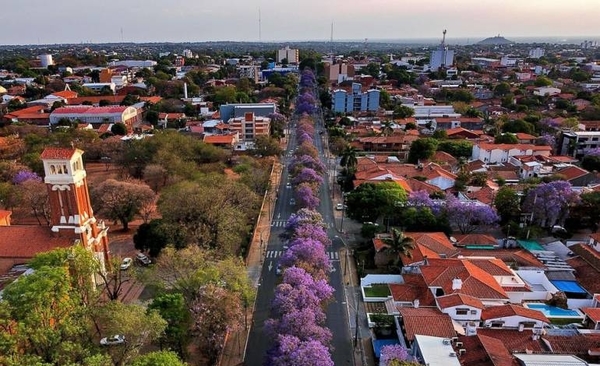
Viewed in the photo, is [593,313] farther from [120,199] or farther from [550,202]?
[120,199]

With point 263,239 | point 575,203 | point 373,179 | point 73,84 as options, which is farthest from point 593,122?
point 73,84

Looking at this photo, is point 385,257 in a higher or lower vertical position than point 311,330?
lower

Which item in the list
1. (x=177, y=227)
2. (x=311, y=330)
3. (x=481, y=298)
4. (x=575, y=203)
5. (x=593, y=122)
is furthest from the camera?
(x=593, y=122)

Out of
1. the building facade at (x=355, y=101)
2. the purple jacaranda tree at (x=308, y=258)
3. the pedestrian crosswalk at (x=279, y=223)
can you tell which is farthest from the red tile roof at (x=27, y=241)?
the building facade at (x=355, y=101)

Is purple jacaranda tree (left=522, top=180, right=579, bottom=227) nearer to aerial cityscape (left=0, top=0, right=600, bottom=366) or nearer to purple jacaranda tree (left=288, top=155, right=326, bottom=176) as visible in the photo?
aerial cityscape (left=0, top=0, right=600, bottom=366)

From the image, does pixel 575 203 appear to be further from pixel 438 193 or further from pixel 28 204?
pixel 28 204

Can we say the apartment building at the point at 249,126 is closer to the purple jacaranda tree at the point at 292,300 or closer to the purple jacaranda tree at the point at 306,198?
the purple jacaranda tree at the point at 306,198
